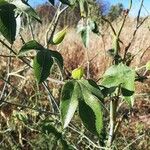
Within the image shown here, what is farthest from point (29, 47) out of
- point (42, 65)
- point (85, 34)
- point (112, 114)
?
point (112, 114)

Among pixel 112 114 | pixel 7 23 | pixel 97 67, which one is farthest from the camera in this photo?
pixel 97 67

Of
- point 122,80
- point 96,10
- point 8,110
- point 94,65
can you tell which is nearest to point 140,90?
point 94,65

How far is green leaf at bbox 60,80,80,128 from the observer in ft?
2.14

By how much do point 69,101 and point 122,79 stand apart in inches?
9.2

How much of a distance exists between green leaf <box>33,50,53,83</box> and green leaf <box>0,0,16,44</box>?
2.4 inches

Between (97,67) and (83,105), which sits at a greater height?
(83,105)

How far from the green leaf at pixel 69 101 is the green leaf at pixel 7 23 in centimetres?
11

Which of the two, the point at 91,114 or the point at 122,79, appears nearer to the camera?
the point at 91,114

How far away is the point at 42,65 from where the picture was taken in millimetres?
687

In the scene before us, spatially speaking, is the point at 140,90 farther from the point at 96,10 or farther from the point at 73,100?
the point at 73,100

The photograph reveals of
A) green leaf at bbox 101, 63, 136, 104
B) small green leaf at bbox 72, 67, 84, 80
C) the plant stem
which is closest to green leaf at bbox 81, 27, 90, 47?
the plant stem

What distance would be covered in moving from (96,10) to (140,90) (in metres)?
4.47

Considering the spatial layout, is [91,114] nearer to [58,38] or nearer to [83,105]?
[83,105]

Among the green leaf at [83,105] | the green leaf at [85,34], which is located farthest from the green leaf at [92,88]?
the green leaf at [85,34]
